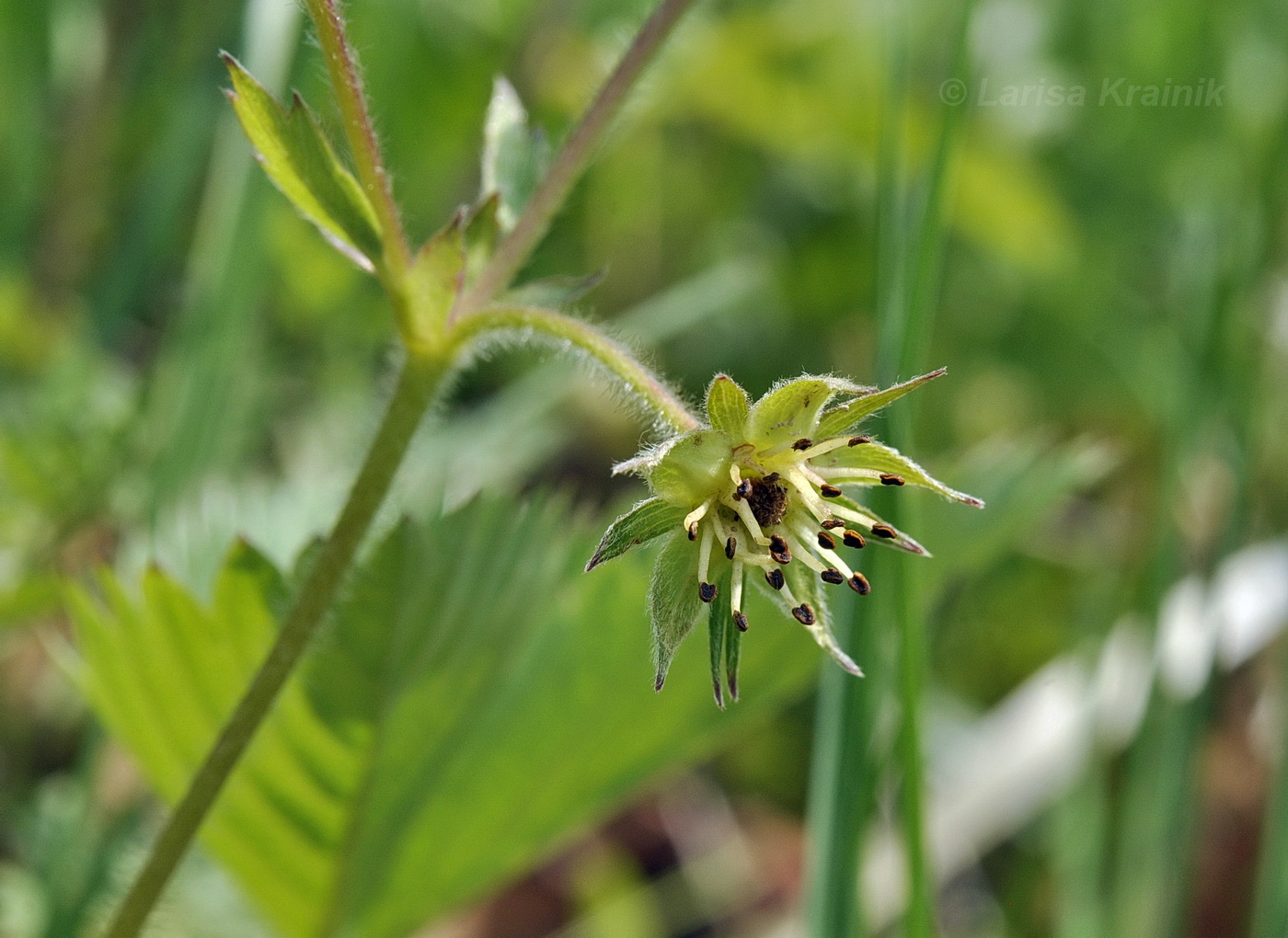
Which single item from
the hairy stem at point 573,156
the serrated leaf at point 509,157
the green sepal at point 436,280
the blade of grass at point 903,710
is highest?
the serrated leaf at point 509,157

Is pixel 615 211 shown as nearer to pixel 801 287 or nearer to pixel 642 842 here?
pixel 801 287

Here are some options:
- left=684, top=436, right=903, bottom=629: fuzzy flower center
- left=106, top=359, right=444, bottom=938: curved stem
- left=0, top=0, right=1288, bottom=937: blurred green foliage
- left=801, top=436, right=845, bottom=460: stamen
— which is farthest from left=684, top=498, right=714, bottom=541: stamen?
left=0, top=0, right=1288, bottom=937: blurred green foliage

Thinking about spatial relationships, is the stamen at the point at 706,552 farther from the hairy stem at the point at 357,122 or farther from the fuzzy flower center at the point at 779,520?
the hairy stem at the point at 357,122

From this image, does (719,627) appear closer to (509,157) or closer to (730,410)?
(730,410)

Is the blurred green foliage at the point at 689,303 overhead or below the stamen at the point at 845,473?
overhead

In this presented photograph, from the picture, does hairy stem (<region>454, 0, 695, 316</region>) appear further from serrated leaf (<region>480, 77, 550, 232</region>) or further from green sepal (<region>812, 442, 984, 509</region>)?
green sepal (<region>812, 442, 984, 509</region>)

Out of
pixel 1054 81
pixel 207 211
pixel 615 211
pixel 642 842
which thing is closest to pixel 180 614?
pixel 207 211

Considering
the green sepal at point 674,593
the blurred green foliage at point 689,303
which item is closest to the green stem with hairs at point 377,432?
the green sepal at point 674,593
